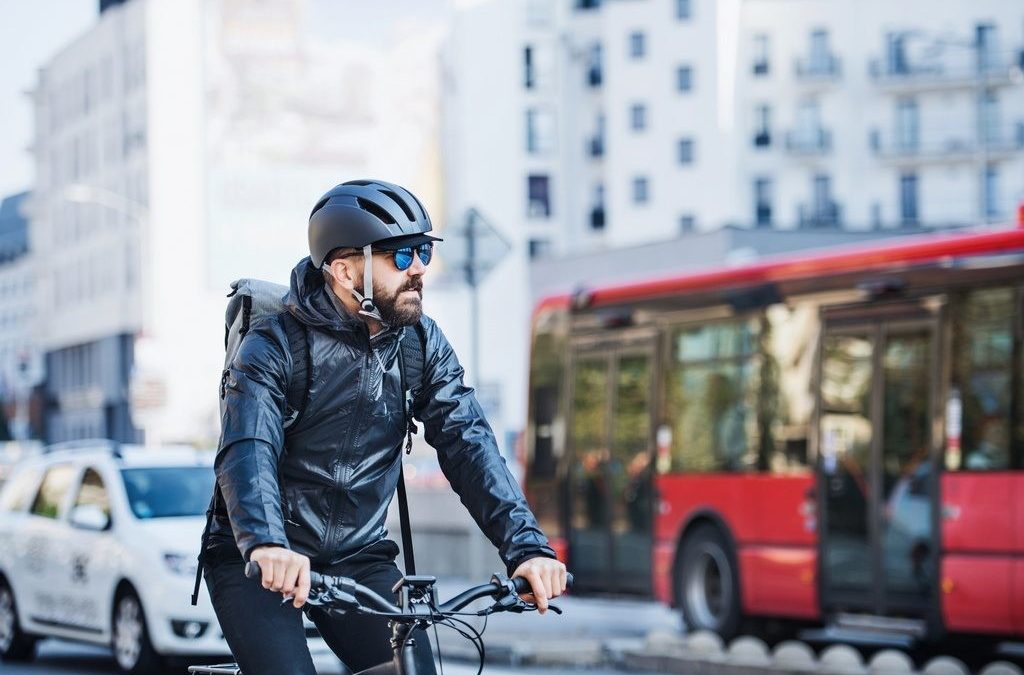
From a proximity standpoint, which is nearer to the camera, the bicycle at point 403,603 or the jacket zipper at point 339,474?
the bicycle at point 403,603

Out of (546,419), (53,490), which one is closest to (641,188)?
(546,419)

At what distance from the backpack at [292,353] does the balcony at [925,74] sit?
7168 centimetres

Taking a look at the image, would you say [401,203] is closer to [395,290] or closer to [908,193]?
[395,290]

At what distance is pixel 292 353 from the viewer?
4.90m

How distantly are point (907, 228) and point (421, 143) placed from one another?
101 feet

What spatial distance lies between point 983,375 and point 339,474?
9705 millimetres

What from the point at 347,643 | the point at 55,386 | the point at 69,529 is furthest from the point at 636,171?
the point at 347,643

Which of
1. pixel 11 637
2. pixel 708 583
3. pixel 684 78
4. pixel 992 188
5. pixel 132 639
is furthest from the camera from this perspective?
pixel 684 78

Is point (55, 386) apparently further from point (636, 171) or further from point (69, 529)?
point (69, 529)

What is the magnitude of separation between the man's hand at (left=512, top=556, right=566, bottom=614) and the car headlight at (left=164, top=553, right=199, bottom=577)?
8695mm

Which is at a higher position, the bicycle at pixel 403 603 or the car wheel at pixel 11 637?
the bicycle at pixel 403 603

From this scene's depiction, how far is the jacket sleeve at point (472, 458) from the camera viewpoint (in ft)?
15.8

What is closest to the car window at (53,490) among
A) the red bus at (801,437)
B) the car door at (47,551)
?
the car door at (47,551)

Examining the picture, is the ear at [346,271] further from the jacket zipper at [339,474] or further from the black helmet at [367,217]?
the jacket zipper at [339,474]
